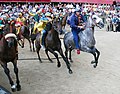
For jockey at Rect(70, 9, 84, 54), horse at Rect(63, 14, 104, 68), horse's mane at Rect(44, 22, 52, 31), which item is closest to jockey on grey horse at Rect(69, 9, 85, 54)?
jockey at Rect(70, 9, 84, 54)

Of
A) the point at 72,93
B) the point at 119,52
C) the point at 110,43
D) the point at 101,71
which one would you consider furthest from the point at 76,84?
the point at 110,43

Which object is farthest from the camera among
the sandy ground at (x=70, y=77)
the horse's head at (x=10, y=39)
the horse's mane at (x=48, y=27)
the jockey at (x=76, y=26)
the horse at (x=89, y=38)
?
the horse's mane at (x=48, y=27)

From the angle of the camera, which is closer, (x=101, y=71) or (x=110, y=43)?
(x=101, y=71)

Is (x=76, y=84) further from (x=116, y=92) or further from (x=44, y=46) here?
(x=44, y=46)

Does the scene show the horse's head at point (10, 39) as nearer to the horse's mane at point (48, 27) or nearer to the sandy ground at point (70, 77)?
the sandy ground at point (70, 77)

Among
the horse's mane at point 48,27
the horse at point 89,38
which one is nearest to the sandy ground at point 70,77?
the horse at point 89,38

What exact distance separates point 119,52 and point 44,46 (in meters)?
5.52

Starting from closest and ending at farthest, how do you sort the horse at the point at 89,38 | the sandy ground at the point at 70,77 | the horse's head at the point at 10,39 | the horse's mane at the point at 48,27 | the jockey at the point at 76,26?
1. the horse's head at the point at 10,39
2. the sandy ground at the point at 70,77
3. the horse at the point at 89,38
4. the jockey at the point at 76,26
5. the horse's mane at the point at 48,27

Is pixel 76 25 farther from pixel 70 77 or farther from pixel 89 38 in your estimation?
pixel 70 77

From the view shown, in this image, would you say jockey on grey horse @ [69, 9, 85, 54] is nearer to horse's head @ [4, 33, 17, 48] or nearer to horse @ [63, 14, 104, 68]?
horse @ [63, 14, 104, 68]

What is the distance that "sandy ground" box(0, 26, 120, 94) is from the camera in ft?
33.0

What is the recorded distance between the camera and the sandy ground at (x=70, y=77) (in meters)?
10.1

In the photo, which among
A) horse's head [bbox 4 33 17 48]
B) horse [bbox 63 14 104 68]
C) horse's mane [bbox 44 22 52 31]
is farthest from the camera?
horse's mane [bbox 44 22 52 31]

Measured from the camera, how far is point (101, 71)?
12.6 meters
